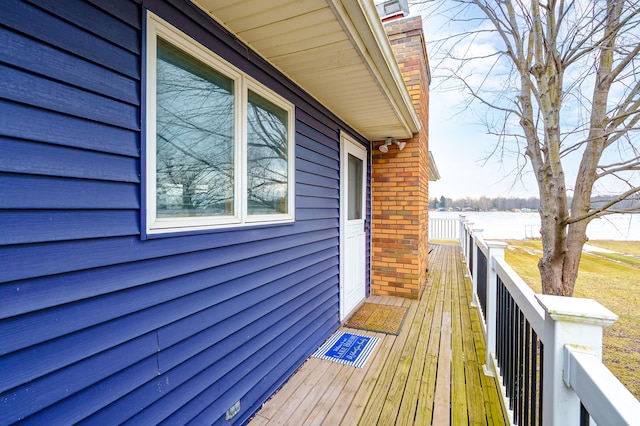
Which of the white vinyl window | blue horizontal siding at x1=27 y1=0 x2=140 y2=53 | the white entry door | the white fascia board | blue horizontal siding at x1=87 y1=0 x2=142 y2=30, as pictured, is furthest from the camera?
the white entry door

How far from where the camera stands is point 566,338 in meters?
0.98

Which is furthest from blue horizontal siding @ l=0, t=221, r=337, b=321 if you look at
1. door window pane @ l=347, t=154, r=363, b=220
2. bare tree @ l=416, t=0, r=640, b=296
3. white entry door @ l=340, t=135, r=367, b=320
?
bare tree @ l=416, t=0, r=640, b=296

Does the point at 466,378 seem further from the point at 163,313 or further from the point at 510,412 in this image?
the point at 163,313

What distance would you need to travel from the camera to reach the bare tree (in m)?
3.25

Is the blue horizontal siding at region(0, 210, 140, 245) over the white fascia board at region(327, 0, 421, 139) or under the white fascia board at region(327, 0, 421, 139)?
under

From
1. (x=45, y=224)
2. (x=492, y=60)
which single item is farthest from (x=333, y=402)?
(x=492, y=60)

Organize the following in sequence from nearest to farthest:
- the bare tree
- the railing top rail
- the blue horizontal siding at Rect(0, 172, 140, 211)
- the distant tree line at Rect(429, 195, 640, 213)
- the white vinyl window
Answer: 1. the railing top rail
2. the blue horizontal siding at Rect(0, 172, 140, 211)
3. the white vinyl window
4. the bare tree
5. the distant tree line at Rect(429, 195, 640, 213)

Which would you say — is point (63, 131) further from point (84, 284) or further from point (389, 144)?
point (389, 144)

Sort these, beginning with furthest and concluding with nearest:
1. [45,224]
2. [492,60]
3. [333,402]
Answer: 1. [492,60]
2. [333,402]
3. [45,224]

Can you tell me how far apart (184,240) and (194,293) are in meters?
0.30

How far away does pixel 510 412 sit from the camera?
1.88 meters

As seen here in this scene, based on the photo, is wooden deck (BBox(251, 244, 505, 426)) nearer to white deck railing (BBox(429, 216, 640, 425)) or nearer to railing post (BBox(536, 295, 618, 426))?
white deck railing (BBox(429, 216, 640, 425))

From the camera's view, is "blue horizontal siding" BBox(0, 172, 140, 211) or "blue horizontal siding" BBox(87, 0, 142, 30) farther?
"blue horizontal siding" BBox(87, 0, 142, 30)

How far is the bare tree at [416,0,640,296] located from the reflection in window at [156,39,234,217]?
11.3 feet
